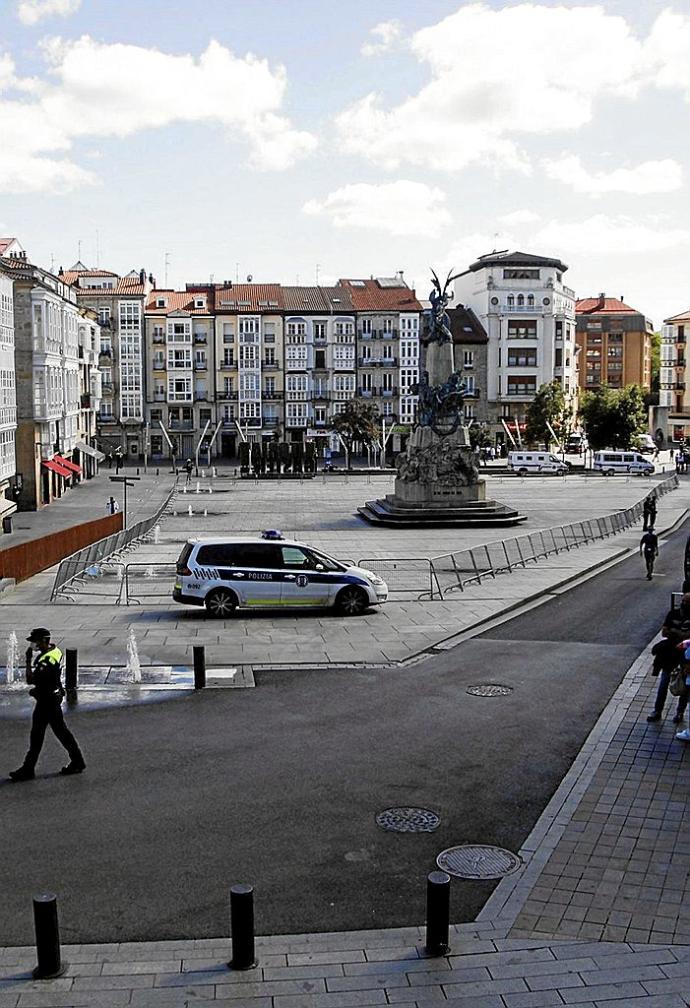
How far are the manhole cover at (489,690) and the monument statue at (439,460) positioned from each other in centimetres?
2744

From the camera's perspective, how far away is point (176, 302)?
9912 cm

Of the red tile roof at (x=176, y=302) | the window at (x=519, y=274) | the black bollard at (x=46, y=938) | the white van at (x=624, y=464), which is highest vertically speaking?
the window at (x=519, y=274)

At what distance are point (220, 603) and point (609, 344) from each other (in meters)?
125

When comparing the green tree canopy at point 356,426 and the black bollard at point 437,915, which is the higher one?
the green tree canopy at point 356,426

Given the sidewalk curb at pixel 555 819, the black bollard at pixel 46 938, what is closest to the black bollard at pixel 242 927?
the black bollard at pixel 46 938

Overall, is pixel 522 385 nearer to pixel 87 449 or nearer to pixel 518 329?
pixel 518 329

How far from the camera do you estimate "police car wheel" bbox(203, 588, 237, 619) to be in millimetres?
22219

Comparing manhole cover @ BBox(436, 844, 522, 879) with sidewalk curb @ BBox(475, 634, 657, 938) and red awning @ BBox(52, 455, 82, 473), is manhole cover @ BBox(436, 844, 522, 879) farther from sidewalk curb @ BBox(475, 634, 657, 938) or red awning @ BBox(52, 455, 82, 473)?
red awning @ BBox(52, 455, 82, 473)

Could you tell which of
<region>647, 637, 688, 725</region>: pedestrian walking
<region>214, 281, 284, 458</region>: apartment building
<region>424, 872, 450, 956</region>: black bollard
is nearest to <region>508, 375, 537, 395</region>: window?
<region>214, 281, 284, 458</region>: apartment building

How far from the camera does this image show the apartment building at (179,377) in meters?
96.4

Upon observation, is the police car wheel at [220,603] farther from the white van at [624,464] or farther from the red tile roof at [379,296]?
the red tile roof at [379,296]

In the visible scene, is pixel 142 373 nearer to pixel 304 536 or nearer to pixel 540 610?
pixel 304 536

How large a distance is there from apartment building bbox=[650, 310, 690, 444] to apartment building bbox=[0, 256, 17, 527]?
76611mm

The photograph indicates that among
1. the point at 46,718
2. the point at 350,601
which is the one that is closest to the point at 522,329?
the point at 350,601
